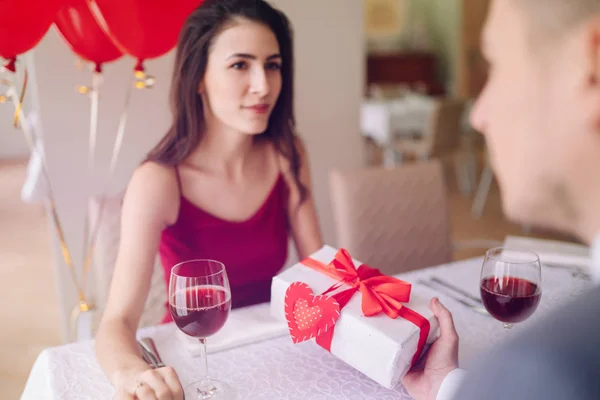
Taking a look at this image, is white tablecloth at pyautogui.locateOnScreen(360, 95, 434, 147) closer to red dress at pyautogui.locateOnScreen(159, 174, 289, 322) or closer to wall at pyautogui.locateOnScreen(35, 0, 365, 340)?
wall at pyautogui.locateOnScreen(35, 0, 365, 340)

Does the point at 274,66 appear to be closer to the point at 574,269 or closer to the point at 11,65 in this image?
the point at 11,65

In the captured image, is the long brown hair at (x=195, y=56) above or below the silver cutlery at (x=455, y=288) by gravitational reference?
above

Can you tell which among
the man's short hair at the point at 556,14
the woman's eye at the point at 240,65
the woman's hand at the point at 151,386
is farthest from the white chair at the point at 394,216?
the man's short hair at the point at 556,14

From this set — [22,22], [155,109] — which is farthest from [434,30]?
[22,22]

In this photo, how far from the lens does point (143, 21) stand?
64.4 inches

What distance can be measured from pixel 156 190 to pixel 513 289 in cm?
92

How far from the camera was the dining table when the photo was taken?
1065 mm

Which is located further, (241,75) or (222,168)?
(222,168)

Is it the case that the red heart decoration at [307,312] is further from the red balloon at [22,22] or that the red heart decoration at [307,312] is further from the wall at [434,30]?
the wall at [434,30]

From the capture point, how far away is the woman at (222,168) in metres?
1.51

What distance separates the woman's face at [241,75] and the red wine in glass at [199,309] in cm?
65

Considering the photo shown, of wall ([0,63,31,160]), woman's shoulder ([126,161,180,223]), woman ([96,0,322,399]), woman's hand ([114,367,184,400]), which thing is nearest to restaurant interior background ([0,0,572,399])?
woman ([96,0,322,399])

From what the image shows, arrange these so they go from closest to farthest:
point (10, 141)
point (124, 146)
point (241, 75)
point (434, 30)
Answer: point (241, 75)
point (124, 146)
point (10, 141)
point (434, 30)

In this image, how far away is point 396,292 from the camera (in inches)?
42.9
